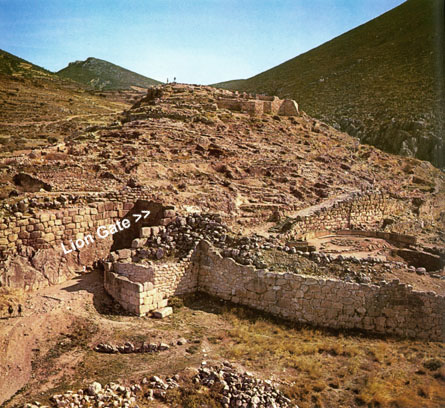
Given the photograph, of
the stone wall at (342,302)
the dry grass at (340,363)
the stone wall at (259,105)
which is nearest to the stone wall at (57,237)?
the stone wall at (342,302)

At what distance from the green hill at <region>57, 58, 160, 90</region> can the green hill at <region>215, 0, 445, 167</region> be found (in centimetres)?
2691

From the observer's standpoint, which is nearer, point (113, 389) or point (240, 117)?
point (113, 389)

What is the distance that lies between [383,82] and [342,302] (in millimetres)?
48835

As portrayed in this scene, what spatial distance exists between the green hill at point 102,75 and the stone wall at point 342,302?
264 feet

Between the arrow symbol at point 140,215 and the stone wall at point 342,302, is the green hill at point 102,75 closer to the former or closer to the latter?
the arrow symbol at point 140,215

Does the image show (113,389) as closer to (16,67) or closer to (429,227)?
(429,227)

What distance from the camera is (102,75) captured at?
306ft

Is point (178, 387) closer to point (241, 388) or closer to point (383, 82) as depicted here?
point (241, 388)

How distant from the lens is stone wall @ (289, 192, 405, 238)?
49.7ft

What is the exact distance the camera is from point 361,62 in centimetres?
6106

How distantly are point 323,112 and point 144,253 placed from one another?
43118 millimetres

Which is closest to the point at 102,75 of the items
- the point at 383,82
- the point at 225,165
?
the point at 383,82

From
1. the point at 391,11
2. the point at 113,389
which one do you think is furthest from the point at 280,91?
the point at 113,389

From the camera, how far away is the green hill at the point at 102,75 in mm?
87125
